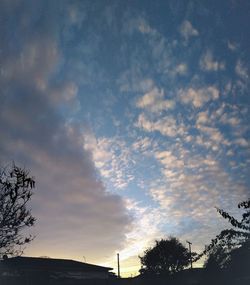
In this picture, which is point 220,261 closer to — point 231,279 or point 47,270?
point 231,279

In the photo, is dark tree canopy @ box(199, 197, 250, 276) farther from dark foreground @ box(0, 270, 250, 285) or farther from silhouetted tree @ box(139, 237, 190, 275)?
silhouetted tree @ box(139, 237, 190, 275)

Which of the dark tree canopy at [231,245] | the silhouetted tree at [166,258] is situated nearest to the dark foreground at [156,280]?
the dark tree canopy at [231,245]

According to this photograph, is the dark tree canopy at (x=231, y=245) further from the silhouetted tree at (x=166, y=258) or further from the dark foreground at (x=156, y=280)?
the silhouetted tree at (x=166, y=258)

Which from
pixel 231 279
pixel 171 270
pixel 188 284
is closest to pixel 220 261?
pixel 231 279

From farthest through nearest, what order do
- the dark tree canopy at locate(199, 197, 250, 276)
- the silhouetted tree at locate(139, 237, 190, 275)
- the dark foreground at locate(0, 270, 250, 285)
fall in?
the silhouetted tree at locate(139, 237, 190, 275) < the dark foreground at locate(0, 270, 250, 285) < the dark tree canopy at locate(199, 197, 250, 276)

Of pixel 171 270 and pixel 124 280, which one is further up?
pixel 171 270

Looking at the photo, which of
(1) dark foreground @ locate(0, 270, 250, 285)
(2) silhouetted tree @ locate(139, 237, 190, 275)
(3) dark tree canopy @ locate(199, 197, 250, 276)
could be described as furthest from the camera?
(2) silhouetted tree @ locate(139, 237, 190, 275)

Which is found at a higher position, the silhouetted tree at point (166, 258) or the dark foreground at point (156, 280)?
the silhouetted tree at point (166, 258)

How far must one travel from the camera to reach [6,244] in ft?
77.9

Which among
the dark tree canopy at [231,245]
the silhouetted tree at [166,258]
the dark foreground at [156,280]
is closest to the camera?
the dark tree canopy at [231,245]

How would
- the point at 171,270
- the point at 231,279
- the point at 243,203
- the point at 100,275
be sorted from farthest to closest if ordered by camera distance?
1. the point at 171,270
2. the point at 100,275
3. the point at 231,279
4. the point at 243,203

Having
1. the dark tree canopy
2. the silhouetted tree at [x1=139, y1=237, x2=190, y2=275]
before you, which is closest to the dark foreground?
the dark tree canopy

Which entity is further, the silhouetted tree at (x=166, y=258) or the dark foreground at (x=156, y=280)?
the silhouetted tree at (x=166, y=258)

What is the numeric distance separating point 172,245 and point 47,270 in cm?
5142
